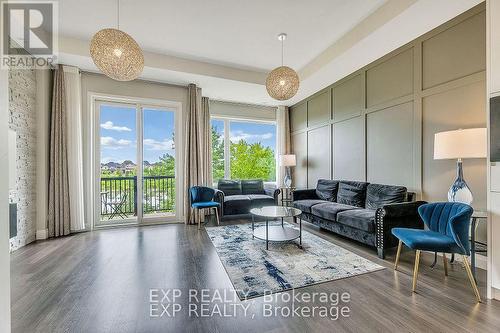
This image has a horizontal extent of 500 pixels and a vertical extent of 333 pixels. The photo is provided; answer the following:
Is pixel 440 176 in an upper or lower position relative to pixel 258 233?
upper

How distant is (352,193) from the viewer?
395 cm

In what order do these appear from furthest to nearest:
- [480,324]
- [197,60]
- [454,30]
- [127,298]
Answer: [197,60]
[454,30]
[127,298]
[480,324]

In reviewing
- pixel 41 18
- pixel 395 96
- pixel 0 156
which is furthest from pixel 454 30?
pixel 41 18

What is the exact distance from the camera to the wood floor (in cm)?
164

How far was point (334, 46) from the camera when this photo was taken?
3.67 m

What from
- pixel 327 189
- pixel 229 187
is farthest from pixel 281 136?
pixel 327 189

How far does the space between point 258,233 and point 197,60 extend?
337 cm

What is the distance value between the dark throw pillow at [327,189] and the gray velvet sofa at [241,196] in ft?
3.21

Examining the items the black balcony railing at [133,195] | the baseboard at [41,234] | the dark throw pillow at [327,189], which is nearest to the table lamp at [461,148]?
the dark throw pillow at [327,189]

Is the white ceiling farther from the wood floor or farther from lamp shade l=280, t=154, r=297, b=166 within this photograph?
the wood floor

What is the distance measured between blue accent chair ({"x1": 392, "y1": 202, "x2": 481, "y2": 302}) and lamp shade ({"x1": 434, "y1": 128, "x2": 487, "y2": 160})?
0.51 meters

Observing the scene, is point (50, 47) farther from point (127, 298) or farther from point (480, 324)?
point (480, 324)

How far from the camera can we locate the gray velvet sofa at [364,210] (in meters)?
2.81

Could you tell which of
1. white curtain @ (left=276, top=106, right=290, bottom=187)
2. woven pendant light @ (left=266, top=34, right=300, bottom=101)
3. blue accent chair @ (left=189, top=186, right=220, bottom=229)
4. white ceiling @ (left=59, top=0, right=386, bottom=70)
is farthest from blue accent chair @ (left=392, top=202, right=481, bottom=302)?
white curtain @ (left=276, top=106, right=290, bottom=187)
